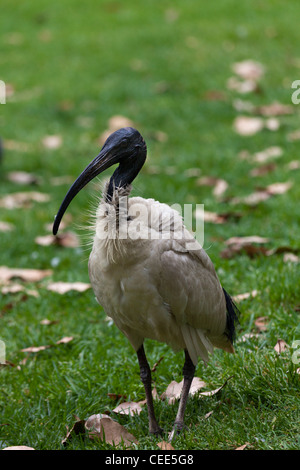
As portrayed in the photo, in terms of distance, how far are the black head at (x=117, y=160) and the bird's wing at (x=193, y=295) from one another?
0.42m

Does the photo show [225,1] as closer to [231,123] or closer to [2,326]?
[231,123]

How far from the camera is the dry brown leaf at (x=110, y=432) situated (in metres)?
3.26

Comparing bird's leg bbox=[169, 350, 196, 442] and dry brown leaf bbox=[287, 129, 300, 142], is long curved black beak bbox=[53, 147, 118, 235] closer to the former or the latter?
bird's leg bbox=[169, 350, 196, 442]

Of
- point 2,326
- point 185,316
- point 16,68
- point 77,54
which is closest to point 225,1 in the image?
point 77,54

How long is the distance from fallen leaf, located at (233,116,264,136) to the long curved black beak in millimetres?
5861

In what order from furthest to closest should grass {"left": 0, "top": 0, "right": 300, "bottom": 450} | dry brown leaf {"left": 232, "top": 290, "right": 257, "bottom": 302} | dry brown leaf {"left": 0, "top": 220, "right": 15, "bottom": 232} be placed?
dry brown leaf {"left": 0, "top": 220, "right": 15, "bottom": 232} → dry brown leaf {"left": 232, "top": 290, "right": 257, "bottom": 302} → grass {"left": 0, "top": 0, "right": 300, "bottom": 450}

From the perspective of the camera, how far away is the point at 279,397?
130 inches

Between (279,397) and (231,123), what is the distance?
6421 mm

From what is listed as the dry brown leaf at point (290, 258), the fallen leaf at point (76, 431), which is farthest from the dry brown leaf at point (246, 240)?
the fallen leaf at point (76, 431)

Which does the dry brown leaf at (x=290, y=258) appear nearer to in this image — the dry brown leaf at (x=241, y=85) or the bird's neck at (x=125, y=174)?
the bird's neck at (x=125, y=174)

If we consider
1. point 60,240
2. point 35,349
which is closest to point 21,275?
point 60,240

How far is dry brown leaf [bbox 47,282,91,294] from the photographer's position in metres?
5.09

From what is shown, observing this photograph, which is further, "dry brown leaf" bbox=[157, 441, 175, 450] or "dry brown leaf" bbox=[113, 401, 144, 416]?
"dry brown leaf" bbox=[113, 401, 144, 416]

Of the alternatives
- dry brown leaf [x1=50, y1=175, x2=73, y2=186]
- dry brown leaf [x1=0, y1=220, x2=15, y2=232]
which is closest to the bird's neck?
dry brown leaf [x1=0, y1=220, x2=15, y2=232]
